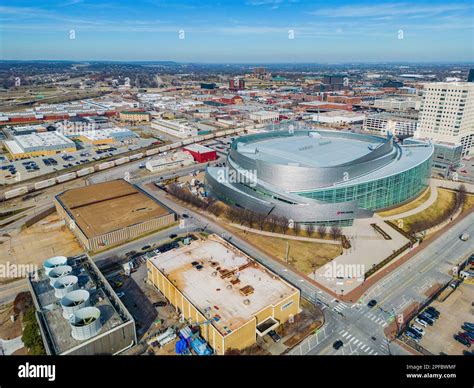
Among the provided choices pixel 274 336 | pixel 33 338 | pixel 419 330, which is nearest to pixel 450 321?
pixel 419 330

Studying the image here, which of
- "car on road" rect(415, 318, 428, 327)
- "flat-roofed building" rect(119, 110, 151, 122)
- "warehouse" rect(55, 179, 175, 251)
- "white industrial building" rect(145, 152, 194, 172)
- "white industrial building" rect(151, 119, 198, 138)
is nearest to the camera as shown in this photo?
"car on road" rect(415, 318, 428, 327)

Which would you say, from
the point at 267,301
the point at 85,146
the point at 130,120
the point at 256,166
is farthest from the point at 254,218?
the point at 130,120

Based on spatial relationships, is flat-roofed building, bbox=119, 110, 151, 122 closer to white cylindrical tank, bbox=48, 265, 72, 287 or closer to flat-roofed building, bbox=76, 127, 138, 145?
flat-roofed building, bbox=76, 127, 138, 145

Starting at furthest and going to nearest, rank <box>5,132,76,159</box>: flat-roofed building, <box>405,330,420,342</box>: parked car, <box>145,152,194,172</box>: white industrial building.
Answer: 1. <box>5,132,76,159</box>: flat-roofed building
2. <box>145,152,194,172</box>: white industrial building
3. <box>405,330,420,342</box>: parked car

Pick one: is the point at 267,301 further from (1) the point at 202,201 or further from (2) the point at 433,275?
(1) the point at 202,201

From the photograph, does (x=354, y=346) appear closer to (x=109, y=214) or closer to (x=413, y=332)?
(x=413, y=332)

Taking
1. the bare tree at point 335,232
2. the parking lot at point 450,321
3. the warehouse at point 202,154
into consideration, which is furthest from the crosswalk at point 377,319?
the warehouse at point 202,154

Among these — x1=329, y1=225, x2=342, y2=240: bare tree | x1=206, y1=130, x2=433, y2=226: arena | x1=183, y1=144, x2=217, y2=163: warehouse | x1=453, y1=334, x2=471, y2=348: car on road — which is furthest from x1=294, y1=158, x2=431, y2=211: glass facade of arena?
x1=183, y1=144, x2=217, y2=163: warehouse

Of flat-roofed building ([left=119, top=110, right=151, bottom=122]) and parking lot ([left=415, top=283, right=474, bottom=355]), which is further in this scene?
flat-roofed building ([left=119, top=110, right=151, bottom=122])
